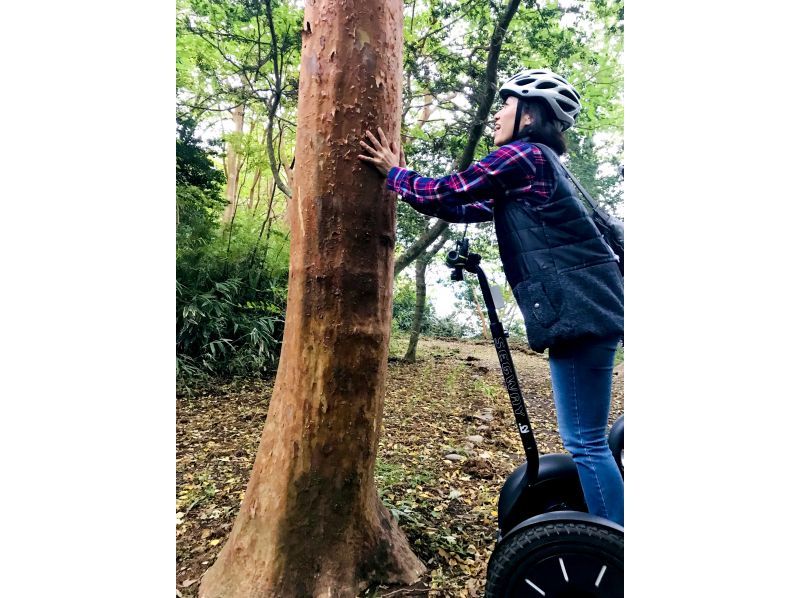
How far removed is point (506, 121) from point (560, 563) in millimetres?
1276

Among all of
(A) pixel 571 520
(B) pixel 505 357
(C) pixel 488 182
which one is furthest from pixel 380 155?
(A) pixel 571 520

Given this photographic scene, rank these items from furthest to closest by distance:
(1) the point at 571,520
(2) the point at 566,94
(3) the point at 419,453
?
(3) the point at 419,453
(2) the point at 566,94
(1) the point at 571,520

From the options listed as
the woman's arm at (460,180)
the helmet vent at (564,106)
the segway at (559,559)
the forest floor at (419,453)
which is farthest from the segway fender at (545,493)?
the helmet vent at (564,106)

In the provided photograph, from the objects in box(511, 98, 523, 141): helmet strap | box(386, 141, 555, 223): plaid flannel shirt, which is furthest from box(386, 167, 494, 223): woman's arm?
box(511, 98, 523, 141): helmet strap

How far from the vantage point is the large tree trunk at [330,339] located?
1485 millimetres

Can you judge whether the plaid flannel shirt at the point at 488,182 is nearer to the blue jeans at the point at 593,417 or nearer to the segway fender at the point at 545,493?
the blue jeans at the point at 593,417

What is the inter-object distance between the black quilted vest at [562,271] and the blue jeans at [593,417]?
5cm

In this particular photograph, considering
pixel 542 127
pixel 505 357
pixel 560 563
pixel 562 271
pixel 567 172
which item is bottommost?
pixel 560 563

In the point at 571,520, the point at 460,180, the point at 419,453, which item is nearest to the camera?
the point at 571,520

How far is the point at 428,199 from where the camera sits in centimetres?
143

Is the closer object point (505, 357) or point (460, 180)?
point (460, 180)

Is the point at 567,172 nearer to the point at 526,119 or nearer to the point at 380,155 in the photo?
the point at 526,119

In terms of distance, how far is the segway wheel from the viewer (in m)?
1.27

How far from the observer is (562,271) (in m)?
1.46
